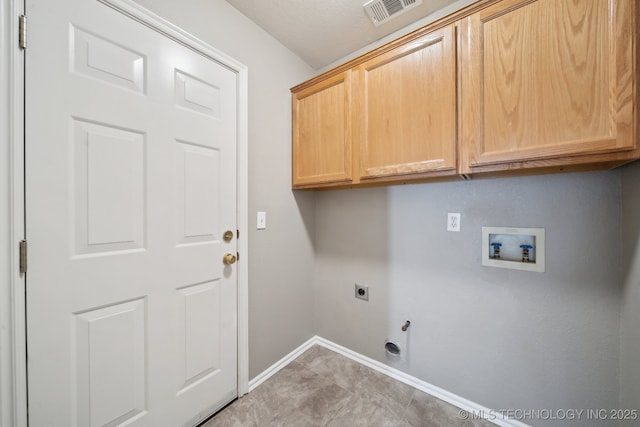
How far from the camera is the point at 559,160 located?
3.00 ft

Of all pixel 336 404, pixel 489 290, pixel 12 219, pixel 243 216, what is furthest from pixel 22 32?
pixel 489 290

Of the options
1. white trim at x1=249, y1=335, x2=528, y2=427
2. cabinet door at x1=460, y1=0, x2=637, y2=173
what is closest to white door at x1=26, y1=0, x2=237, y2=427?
white trim at x1=249, y1=335, x2=528, y2=427

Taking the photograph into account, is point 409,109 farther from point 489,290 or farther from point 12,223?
point 12,223

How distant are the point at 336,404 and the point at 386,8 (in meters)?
2.45

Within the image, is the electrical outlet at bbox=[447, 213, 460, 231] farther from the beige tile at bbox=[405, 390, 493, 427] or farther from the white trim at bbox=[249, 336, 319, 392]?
the white trim at bbox=[249, 336, 319, 392]

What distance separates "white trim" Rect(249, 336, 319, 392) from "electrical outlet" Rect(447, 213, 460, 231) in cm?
146

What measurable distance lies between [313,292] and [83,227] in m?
1.59

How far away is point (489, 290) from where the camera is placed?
1314 mm

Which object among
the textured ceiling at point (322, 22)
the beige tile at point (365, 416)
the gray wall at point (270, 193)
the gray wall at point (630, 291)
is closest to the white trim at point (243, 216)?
the gray wall at point (270, 193)

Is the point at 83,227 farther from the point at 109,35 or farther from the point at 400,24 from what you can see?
the point at 400,24

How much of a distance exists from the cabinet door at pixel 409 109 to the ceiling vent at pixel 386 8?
356mm

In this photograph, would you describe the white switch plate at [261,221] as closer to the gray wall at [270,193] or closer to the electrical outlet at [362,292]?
the gray wall at [270,193]

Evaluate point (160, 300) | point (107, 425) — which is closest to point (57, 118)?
point (160, 300)

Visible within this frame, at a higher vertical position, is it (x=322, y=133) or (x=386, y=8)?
(x=386, y=8)
